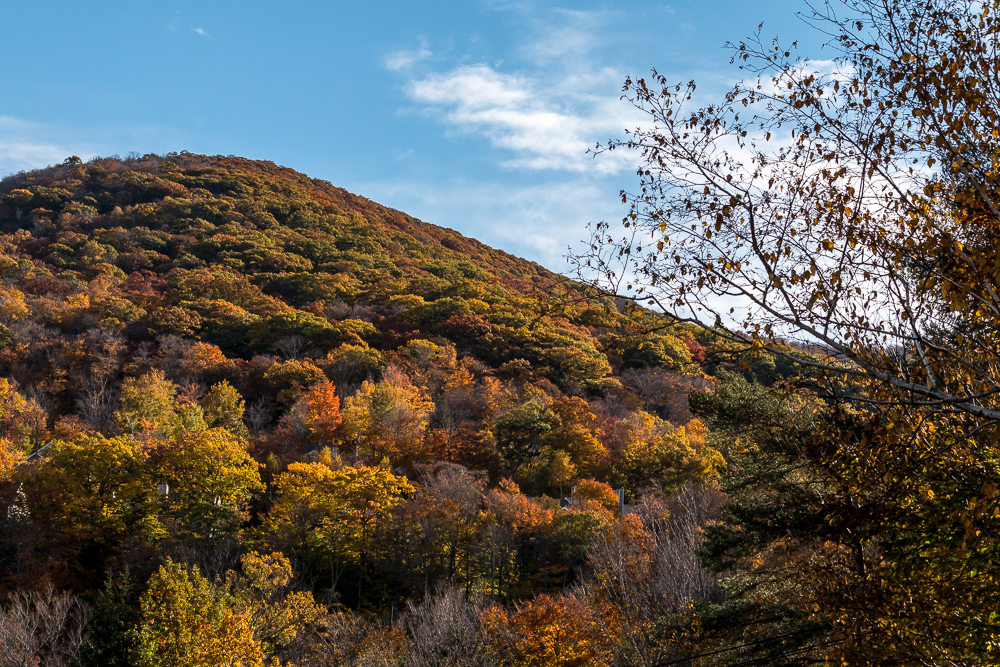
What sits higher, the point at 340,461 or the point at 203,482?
the point at 340,461

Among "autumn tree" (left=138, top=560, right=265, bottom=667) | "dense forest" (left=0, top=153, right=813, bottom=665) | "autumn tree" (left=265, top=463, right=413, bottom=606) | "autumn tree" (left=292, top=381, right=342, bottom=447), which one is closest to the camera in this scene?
"dense forest" (left=0, top=153, right=813, bottom=665)

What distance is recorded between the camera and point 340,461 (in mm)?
25703

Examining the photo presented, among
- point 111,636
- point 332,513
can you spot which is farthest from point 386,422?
point 111,636

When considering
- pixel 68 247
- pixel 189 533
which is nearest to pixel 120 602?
pixel 189 533

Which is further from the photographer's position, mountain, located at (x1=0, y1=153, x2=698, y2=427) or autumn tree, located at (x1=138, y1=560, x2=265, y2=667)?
mountain, located at (x1=0, y1=153, x2=698, y2=427)

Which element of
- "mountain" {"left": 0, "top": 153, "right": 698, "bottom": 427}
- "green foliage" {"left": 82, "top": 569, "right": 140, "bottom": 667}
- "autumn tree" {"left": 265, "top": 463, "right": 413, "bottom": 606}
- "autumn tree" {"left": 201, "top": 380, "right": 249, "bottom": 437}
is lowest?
"green foliage" {"left": 82, "top": 569, "right": 140, "bottom": 667}

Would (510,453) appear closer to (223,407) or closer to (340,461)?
(340,461)

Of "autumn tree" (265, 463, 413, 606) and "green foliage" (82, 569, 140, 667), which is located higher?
"autumn tree" (265, 463, 413, 606)

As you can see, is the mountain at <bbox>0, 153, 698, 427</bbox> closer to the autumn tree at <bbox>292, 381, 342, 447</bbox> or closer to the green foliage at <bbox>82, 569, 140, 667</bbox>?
the autumn tree at <bbox>292, 381, 342, 447</bbox>

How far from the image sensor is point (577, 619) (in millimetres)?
15375

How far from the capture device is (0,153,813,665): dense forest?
46.8ft

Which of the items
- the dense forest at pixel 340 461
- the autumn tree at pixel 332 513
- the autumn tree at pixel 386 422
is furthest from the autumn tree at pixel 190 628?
the autumn tree at pixel 386 422

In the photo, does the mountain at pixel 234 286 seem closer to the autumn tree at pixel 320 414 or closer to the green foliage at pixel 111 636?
the autumn tree at pixel 320 414

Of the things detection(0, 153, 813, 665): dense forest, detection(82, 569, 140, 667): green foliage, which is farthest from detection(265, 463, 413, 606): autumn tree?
detection(82, 569, 140, 667): green foliage
